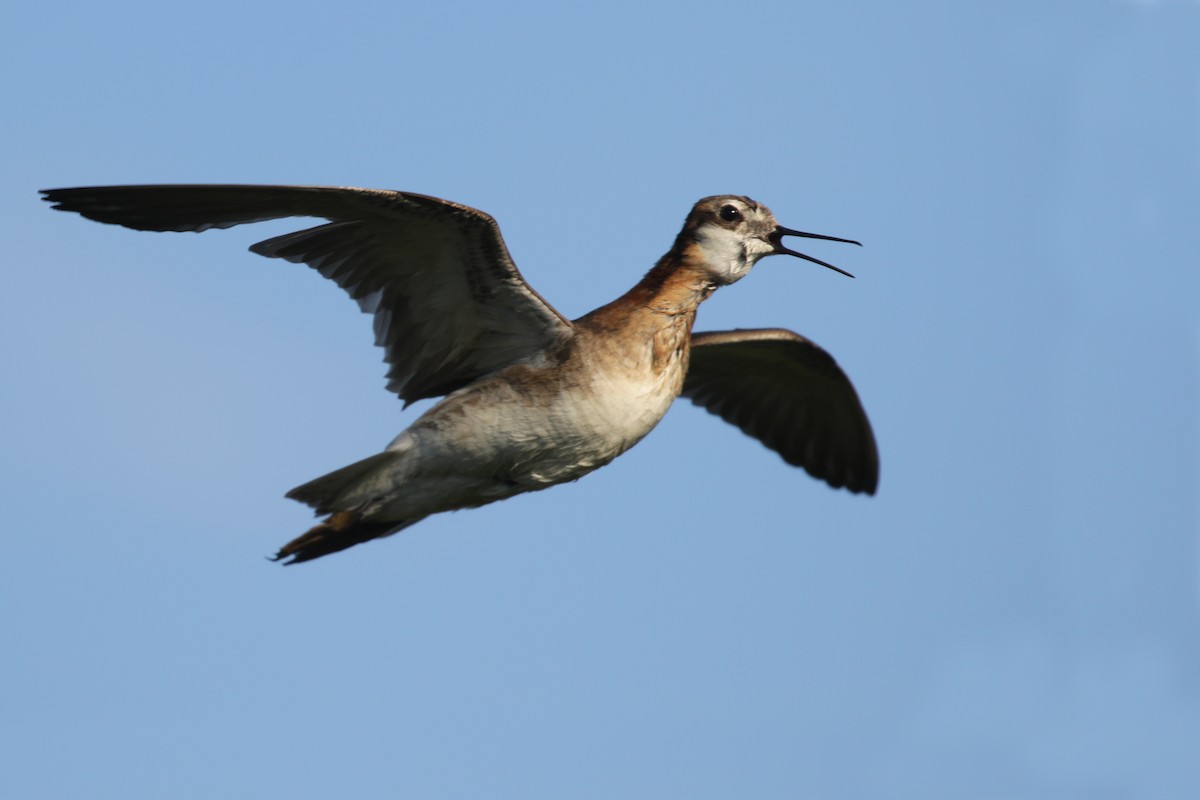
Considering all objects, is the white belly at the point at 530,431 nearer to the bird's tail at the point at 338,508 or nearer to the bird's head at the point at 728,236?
the bird's tail at the point at 338,508

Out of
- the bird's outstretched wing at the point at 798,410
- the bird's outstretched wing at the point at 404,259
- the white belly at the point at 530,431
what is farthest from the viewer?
the bird's outstretched wing at the point at 798,410

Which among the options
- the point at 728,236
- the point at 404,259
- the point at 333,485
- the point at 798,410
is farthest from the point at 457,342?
the point at 798,410

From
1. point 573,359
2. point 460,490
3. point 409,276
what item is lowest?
point 460,490

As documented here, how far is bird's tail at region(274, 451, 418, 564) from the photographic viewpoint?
994 centimetres

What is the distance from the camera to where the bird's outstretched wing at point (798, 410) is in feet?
46.7

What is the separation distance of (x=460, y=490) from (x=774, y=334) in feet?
13.9

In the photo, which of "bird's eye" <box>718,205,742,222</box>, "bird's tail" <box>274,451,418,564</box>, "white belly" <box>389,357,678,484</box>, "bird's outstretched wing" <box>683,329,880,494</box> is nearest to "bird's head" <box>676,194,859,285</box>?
"bird's eye" <box>718,205,742,222</box>

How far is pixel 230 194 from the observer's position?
30.3 ft

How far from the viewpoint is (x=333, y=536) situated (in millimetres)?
10188

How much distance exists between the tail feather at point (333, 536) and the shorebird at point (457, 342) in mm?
11

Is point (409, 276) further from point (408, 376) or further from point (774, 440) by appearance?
point (774, 440)

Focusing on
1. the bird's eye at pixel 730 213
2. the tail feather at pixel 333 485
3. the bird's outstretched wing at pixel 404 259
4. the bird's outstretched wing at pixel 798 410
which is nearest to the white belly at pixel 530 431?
the tail feather at pixel 333 485

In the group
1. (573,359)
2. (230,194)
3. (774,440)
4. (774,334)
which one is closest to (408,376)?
(573,359)

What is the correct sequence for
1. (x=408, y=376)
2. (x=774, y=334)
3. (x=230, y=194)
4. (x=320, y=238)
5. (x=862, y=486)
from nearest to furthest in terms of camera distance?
(x=230, y=194) → (x=320, y=238) → (x=408, y=376) → (x=774, y=334) → (x=862, y=486)
